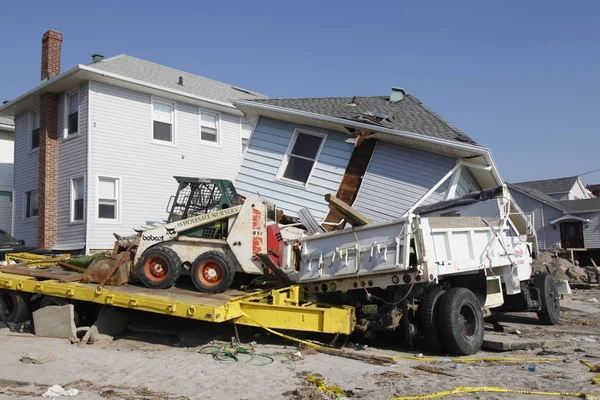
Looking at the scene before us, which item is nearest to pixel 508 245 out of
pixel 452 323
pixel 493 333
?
pixel 493 333

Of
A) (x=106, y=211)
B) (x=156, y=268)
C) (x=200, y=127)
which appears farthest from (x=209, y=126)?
(x=156, y=268)

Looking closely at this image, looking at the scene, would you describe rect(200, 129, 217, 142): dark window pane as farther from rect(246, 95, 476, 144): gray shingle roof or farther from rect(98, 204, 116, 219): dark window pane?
rect(246, 95, 476, 144): gray shingle roof

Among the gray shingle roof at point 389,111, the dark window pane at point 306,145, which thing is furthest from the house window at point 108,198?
the dark window pane at point 306,145

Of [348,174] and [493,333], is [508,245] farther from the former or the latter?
[348,174]

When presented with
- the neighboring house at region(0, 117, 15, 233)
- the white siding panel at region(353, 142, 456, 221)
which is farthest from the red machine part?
the neighboring house at region(0, 117, 15, 233)

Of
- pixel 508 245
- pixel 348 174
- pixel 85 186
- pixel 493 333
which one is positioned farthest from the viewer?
pixel 85 186

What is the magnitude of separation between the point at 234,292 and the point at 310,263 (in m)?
1.54

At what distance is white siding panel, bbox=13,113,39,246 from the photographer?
68.3 feet

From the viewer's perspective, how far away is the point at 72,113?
754 inches

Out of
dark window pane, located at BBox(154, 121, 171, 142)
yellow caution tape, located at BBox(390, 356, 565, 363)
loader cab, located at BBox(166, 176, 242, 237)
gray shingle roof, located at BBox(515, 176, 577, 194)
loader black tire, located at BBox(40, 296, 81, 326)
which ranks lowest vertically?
yellow caution tape, located at BBox(390, 356, 565, 363)

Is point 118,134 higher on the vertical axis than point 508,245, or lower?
higher

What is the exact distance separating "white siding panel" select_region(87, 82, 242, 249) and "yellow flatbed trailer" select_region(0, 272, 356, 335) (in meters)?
9.38

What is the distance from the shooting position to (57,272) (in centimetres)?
1084

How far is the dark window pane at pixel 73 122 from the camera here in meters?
19.0
